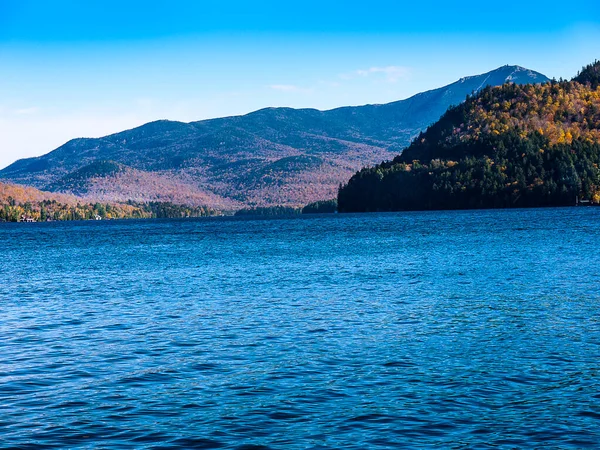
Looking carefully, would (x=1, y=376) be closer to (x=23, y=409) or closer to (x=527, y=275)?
(x=23, y=409)

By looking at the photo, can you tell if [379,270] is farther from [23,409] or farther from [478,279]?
[23,409]

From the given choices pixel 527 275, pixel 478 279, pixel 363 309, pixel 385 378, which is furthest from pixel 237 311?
pixel 527 275

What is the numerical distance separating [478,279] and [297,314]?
22210 mm

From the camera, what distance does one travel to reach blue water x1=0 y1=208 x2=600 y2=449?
21.7 m

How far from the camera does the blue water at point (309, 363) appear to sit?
2166cm

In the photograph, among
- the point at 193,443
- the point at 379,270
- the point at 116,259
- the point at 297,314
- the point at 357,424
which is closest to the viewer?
the point at 193,443

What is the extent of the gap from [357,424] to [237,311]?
24045mm

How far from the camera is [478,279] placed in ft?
196

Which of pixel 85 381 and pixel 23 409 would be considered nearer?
pixel 23 409

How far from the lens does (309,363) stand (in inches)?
1173

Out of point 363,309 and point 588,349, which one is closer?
point 588,349

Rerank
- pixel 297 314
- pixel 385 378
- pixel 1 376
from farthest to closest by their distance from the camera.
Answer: pixel 297 314 < pixel 1 376 < pixel 385 378

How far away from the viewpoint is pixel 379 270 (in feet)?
233

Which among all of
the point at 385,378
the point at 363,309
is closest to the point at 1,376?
the point at 385,378
